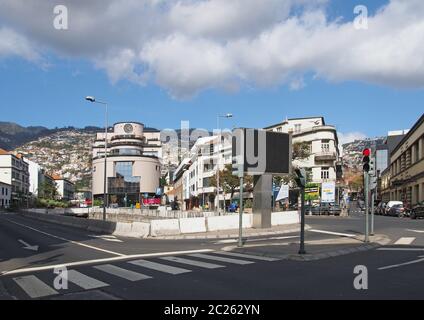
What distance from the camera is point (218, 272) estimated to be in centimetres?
1150

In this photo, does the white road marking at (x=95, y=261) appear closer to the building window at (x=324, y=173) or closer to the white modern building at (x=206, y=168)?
the white modern building at (x=206, y=168)

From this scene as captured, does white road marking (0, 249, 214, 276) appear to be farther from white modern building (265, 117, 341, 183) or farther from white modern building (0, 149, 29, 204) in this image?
white modern building (0, 149, 29, 204)

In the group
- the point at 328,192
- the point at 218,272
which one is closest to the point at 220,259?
the point at 218,272

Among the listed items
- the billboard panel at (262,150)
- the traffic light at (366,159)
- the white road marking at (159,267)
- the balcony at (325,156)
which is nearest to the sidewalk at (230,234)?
the billboard panel at (262,150)

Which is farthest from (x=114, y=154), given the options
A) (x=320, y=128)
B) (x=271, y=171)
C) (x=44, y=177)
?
(x=271, y=171)

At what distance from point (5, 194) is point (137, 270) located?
13824cm

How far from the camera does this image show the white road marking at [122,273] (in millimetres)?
10935

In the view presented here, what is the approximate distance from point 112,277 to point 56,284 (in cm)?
133

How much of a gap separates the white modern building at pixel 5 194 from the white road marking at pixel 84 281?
132034 mm

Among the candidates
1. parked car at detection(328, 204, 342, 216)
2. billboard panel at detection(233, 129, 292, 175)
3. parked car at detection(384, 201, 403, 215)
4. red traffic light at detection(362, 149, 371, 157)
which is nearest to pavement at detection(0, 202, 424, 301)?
red traffic light at detection(362, 149, 371, 157)

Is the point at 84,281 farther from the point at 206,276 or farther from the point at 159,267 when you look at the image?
the point at 206,276

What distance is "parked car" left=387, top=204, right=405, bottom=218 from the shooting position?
50.0m
